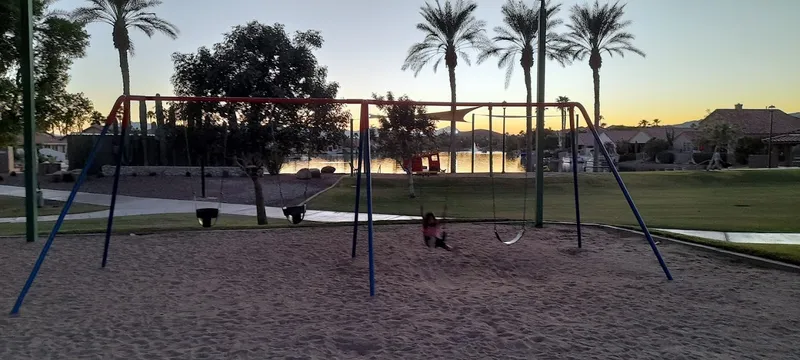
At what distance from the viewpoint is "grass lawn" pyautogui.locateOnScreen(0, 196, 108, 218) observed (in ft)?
61.9

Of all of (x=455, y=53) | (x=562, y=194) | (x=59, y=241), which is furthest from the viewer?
(x=455, y=53)

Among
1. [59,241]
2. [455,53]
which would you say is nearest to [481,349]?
[59,241]

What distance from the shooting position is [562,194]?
25875 mm

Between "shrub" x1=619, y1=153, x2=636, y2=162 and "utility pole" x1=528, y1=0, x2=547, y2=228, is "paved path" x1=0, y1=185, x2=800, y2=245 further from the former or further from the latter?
"shrub" x1=619, y1=153, x2=636, y2=162

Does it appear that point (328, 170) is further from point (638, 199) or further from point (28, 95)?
point (28, 95)

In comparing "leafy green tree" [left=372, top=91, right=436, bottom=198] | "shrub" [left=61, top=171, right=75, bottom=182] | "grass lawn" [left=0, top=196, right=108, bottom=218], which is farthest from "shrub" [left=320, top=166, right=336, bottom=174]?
"grass lawn" [left=0, top=196, right=108, bottom=218]

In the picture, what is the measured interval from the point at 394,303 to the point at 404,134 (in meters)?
16.9

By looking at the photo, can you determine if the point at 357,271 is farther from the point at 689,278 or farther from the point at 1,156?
the point at 1,156

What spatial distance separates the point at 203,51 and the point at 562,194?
16516 mm

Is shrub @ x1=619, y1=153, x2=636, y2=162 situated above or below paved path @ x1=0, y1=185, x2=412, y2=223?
above

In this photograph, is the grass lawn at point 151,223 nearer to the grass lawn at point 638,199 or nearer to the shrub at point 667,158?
the grass lawn at point 638,199

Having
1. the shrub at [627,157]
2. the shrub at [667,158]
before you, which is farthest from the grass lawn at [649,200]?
the shrub at [627,157]

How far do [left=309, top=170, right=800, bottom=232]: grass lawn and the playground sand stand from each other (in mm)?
5790

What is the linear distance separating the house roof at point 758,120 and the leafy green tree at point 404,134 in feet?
170
